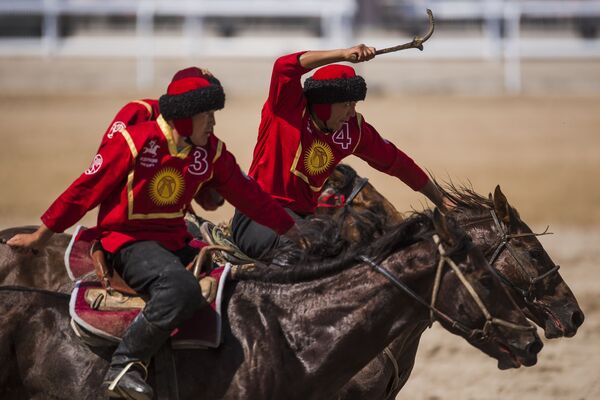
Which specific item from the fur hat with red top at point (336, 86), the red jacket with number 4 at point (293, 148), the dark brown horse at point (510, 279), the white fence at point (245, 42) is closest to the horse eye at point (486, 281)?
the dark brown horse at point (510, 279)

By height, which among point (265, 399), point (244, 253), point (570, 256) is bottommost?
point (570, 256)

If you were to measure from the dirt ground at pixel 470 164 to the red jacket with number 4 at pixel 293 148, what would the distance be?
7.70 ft

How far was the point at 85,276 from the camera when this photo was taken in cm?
473

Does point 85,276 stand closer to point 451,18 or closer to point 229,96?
point 229,96

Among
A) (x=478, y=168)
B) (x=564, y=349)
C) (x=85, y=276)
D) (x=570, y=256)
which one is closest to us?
(x=85, y=276)

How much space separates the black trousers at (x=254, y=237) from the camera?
525 centimetres

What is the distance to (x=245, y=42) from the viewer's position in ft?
83.0

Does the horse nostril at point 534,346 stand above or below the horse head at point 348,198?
below

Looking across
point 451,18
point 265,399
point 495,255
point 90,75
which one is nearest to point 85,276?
point 265,399

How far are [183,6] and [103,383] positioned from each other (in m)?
20.7

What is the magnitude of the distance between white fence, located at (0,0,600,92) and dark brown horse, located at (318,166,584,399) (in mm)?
18648

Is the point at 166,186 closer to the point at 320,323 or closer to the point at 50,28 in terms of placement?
the point at 320,323

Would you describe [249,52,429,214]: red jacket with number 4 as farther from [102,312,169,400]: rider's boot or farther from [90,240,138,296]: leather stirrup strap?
[102,312,169,400]: rider's boot

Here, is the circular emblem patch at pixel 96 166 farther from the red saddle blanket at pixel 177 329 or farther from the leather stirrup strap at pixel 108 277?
the red saddle blanket at pixel 177 329
